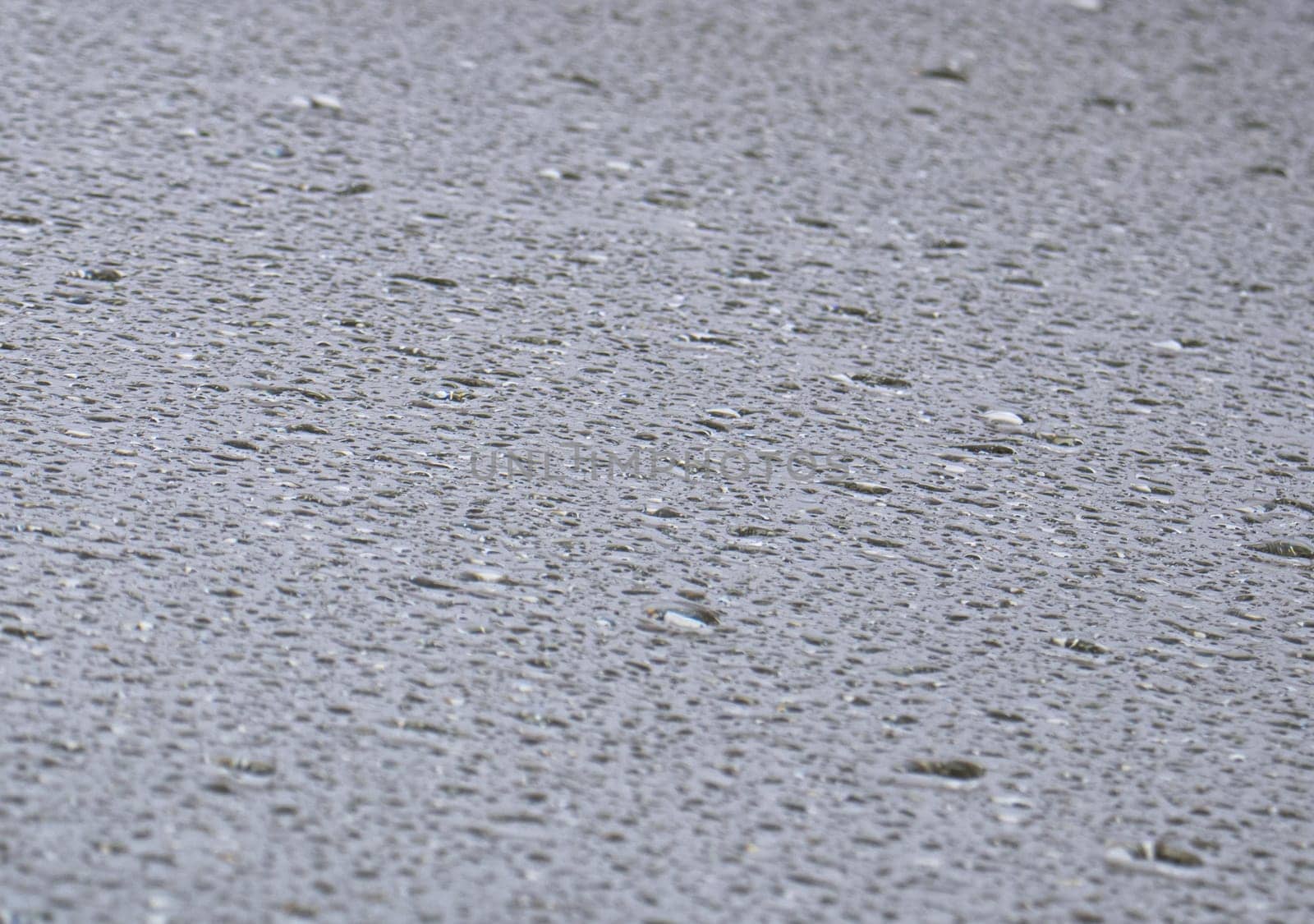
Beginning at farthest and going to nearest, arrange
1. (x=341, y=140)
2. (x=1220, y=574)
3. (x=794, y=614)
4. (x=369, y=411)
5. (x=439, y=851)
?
(x=341, y=140) < (x=369, y=411) < (x=1220, y=574) < (x=794, y=614) < (x=439, y=851)

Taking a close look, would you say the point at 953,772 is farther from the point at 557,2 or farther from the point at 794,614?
the point at 557,2

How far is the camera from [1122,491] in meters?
1.81

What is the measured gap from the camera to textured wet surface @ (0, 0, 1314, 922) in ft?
3.93

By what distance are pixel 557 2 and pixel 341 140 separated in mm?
981

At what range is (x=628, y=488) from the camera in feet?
5.62

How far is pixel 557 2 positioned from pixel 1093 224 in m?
1.33

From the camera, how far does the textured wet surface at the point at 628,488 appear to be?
1199 millimetres

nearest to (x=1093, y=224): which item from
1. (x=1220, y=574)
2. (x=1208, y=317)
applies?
(x=1208, y=317)

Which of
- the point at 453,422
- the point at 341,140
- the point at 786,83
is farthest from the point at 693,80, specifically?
the point at 453,422

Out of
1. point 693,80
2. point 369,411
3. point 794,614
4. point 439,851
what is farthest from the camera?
point 693,80

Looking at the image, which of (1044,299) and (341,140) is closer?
(1044,299)

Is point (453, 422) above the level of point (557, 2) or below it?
below

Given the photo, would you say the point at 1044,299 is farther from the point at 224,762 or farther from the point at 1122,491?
the point at 224,762

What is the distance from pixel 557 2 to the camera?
3.36 m
